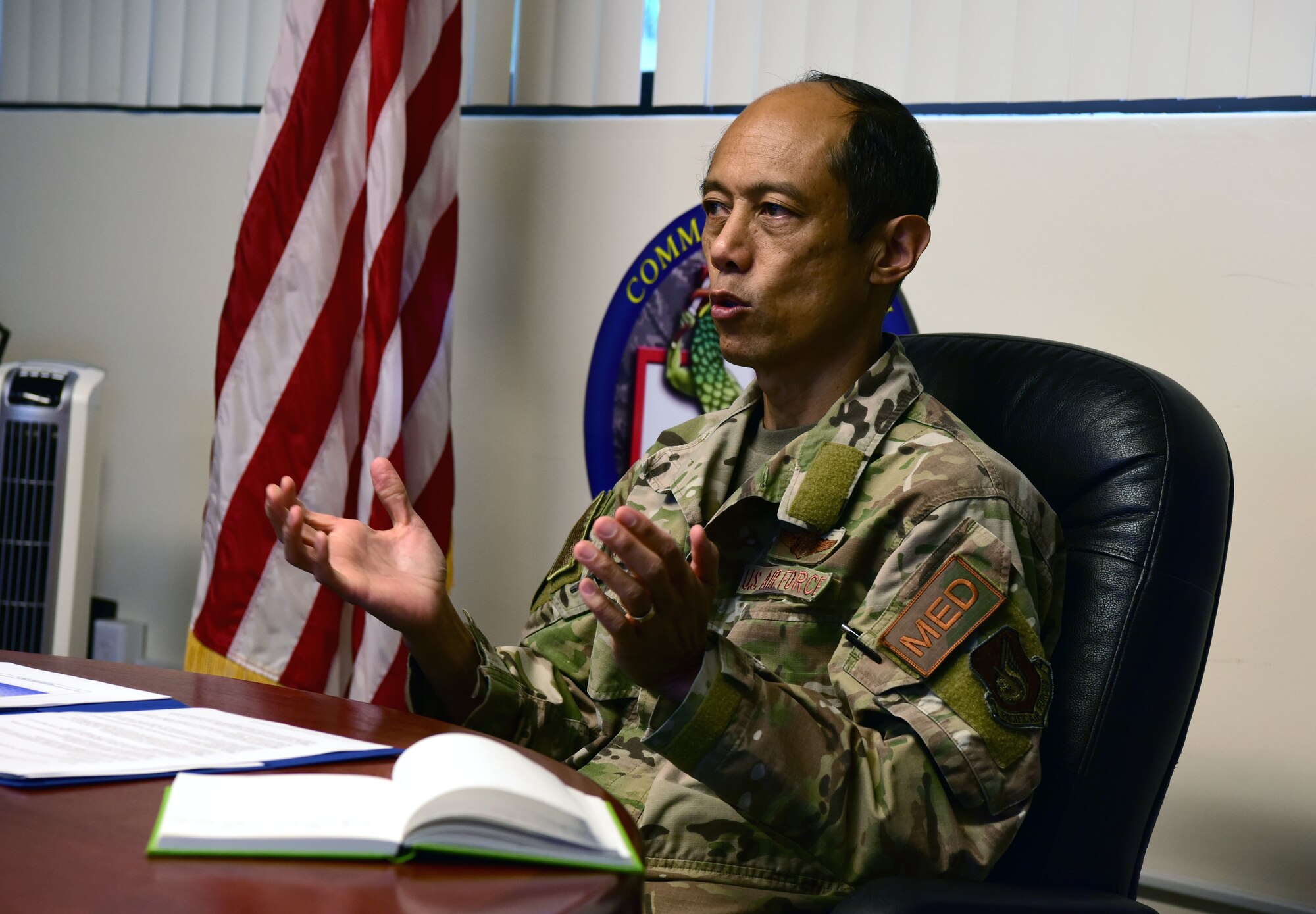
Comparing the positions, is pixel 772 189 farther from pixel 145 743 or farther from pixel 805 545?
pixel 145 743

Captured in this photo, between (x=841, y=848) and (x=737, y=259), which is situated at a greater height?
(x=737, y=259)

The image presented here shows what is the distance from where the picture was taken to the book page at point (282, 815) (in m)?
0.65

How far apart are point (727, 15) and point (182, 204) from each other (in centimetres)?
147

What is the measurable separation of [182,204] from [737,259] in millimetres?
2012

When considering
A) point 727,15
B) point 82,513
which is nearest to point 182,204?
point 82,513

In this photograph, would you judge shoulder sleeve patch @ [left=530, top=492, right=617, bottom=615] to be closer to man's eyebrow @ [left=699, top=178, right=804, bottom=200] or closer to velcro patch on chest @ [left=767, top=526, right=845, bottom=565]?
velcro patch on chest @ [left=767, top=526, right=845, bottom=565]

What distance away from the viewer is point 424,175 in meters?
2.37

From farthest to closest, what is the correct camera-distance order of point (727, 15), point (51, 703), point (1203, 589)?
point (727, 15) → point (1203, 589) → point (51, 703)

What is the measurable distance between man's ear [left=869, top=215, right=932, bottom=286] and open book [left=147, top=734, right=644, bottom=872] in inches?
35.5

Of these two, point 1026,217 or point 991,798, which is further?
point 1026,217

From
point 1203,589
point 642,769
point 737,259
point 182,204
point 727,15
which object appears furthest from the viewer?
point 182,204

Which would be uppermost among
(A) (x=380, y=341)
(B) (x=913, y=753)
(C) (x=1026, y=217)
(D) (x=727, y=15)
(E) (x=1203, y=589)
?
(D) (x=727, y=15)

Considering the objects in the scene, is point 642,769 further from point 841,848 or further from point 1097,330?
point 1097,330

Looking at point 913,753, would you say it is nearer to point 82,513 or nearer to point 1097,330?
point 1097,330
